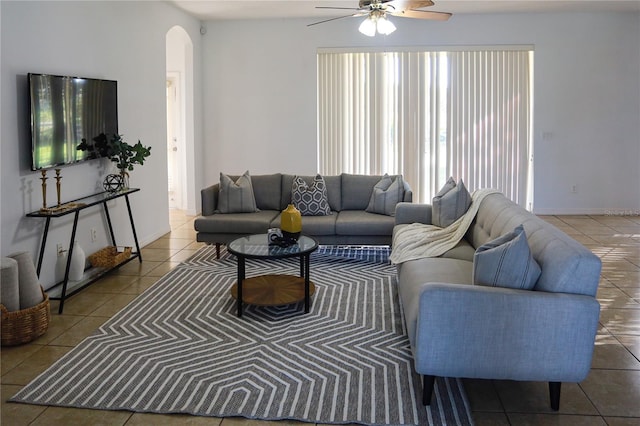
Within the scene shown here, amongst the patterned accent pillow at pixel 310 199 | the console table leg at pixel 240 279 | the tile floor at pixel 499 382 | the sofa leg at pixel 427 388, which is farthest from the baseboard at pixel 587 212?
the sofa leg at pixel 427 388

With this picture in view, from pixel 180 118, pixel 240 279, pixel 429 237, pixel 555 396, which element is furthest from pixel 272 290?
pixel 180 118

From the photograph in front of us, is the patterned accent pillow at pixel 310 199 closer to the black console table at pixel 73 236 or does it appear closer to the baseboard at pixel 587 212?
the black console table at pixel 73 236

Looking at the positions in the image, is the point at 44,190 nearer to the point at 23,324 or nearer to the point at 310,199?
the point at 23,324

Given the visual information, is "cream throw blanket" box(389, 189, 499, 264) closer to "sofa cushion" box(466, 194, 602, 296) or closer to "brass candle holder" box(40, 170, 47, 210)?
"sofa cushion" box(466, 194, 602, 296)

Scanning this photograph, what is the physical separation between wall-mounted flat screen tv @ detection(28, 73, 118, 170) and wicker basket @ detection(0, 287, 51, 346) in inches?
45.3

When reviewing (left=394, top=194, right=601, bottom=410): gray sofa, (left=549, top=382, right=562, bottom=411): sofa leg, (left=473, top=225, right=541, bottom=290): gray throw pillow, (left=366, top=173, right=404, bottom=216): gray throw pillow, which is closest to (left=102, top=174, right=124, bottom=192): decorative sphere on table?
(left=366, top=173, right=404, bottom=216): gray throw pillow

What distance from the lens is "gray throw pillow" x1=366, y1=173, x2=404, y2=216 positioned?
609cm

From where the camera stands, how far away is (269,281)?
482 centimetres

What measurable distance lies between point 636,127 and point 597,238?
2.39 metres

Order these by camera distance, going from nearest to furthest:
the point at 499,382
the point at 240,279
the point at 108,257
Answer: the point at 499,382 → the point at 240,279 → the point at 108,257

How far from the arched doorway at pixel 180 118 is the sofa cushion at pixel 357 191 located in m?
2.62

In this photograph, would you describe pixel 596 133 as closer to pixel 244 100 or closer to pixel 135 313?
pixel 244 100

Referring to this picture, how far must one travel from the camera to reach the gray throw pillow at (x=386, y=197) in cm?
609

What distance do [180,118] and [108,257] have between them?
417 centimetres
